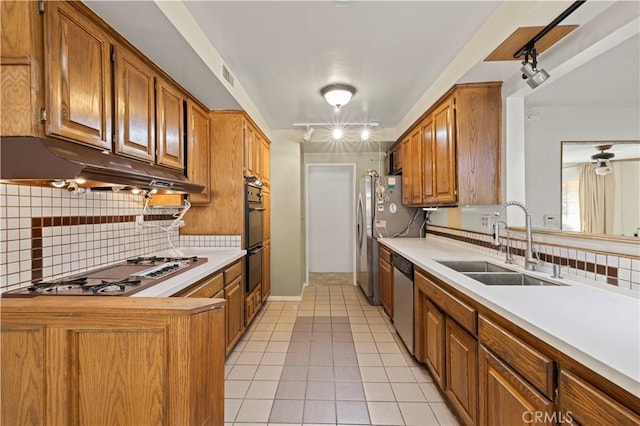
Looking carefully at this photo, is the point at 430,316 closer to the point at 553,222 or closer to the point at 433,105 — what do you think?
the point at 553,222

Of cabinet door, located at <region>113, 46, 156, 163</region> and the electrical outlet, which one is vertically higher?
cabinet door, located at <region>113, 46, 156, 163</region>

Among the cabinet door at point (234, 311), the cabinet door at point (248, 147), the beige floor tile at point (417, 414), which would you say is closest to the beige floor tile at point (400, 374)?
the beige floor tile at point (417, 414)

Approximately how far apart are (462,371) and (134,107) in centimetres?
251

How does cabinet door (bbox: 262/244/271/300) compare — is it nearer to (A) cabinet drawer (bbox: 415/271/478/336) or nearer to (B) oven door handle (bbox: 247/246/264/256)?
(B) oven door handle (bbox: 247/246/264/256)

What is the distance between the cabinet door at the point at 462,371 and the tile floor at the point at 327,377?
260 mm

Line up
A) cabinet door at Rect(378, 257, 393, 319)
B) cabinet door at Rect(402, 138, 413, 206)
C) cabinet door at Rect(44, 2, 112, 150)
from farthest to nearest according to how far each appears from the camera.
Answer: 1. cabinet door at Rect(402, 138, 413, 206)
2. cabinet door at Rect(378, 257, 393, 319)
3. cabinet door at Rect(44, 2, 112, 150)

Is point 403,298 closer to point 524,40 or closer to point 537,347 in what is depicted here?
point 537,347

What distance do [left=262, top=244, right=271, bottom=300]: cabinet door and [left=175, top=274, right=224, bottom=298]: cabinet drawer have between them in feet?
4.95

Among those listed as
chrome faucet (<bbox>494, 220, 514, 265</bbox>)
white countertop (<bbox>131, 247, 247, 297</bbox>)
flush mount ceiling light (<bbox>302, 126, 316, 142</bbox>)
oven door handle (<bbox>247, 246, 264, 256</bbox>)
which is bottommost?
oven door handle (<bbox>247, 246, 264, 256</bbox>)

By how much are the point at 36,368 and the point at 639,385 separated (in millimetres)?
1904

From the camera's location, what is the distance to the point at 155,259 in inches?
93.6

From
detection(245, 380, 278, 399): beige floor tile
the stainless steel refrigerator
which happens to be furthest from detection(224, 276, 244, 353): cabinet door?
the stainless steel refrigerator

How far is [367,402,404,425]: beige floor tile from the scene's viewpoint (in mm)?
1887

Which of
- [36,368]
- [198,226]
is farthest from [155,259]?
[36,368]
